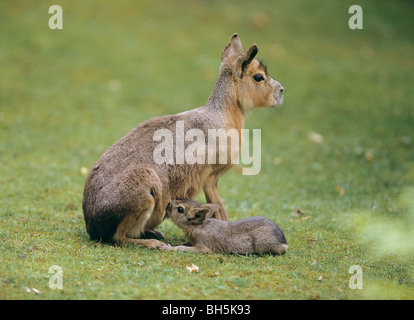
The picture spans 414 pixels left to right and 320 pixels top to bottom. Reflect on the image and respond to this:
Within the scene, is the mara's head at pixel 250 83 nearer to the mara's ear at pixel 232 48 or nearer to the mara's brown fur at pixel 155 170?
the mara's brown fur at pixel 155 170

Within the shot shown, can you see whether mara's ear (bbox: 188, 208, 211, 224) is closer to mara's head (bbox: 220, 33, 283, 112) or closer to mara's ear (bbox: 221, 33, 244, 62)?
mara's head (bbox: 220, 33, 283, 112)

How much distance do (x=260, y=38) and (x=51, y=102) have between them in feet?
24.4

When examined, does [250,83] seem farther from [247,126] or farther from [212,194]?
[247,126]

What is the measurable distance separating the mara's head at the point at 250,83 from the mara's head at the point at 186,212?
1.54 metres

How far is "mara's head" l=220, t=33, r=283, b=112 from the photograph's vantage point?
6.91 m

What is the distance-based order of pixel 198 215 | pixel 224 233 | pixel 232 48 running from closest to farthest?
1. pixel 224 233
2. pixel 198 215
3. pixel 232 48

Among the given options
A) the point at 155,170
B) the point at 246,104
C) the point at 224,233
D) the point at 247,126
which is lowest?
the point at 224,233

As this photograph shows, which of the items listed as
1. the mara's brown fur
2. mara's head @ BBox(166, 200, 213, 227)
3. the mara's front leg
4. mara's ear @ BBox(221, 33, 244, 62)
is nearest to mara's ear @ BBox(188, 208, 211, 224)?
mara's head @ BBox(166, 200, 213, 227)

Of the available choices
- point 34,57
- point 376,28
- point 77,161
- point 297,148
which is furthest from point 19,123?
point 376,28

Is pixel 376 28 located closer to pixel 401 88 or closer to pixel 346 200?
pixel 401 88

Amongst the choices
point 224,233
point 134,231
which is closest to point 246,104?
point 224,233

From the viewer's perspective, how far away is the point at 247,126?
13578 mm

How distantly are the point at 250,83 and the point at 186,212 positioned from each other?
1895 mm
